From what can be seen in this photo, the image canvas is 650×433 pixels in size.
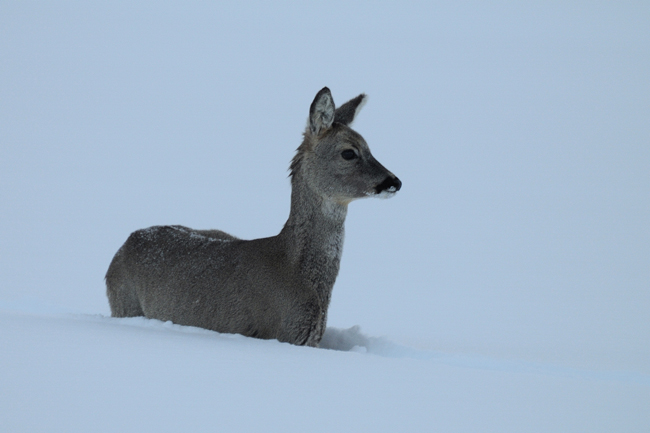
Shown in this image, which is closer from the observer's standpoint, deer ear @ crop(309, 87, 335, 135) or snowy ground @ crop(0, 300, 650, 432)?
snowy ground @ crop(0, 300, 650, 432)

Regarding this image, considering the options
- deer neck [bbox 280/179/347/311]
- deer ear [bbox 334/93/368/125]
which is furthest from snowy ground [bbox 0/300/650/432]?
deer ear [bbox 334/93/368/125]

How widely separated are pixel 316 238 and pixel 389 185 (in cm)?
88

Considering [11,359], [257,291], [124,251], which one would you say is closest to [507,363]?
[257,291]

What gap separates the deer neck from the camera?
6.82 m

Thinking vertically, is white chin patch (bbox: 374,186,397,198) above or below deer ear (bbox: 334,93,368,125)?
below

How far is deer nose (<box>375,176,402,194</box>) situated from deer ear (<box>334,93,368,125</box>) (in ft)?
3.83

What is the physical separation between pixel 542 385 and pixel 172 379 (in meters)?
2.40

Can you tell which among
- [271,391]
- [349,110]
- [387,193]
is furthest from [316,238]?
[271,391]

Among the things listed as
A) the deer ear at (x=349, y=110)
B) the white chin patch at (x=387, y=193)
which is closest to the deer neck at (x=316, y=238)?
the white chin patch at (x=387, y=193)

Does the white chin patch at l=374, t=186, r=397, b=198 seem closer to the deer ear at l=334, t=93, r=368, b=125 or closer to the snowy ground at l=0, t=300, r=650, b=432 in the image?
the deer ear at l=334, t=93, r=368, b=125

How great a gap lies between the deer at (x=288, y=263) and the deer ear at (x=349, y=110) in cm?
24

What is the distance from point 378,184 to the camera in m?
6.86

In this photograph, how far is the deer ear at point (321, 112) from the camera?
22.7ft

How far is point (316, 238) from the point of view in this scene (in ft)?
22.7
